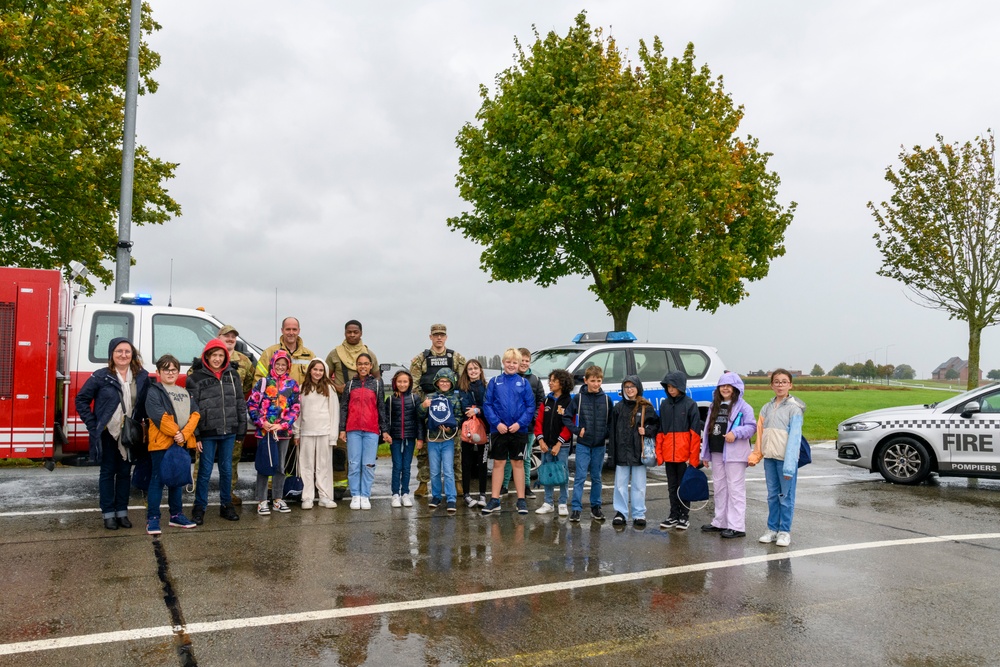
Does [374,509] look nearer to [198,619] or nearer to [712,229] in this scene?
[198,619]

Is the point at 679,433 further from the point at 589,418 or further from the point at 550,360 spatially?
the point at 550,360

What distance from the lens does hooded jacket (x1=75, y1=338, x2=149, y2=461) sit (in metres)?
7.14

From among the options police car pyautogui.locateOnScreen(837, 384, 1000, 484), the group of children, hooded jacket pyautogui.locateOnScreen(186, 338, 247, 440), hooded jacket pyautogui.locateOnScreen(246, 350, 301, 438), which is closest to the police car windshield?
the group of children

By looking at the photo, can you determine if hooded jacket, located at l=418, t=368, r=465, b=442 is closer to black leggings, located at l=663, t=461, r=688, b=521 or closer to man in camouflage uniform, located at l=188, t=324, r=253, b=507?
man in camouflage uniform, located at l=188, t=324, r=253, b=507

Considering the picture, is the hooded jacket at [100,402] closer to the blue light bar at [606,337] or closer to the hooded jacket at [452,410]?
the hooded jacket at [452,410]

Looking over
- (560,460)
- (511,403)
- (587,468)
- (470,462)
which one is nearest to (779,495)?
(587,468)

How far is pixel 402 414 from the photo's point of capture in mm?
8562

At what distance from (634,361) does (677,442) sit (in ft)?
14.5

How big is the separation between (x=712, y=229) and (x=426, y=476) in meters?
15.2

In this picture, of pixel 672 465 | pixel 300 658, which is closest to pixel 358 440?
pixel 672 465

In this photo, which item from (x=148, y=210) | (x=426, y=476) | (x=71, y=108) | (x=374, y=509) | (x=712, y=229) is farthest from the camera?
(x=712, y=229)

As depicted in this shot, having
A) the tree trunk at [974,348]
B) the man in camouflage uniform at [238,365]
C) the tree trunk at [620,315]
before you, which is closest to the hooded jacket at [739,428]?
the man in camouflage uniform at [238,365]

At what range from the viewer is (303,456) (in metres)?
8.63

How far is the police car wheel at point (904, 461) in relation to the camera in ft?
35.6
